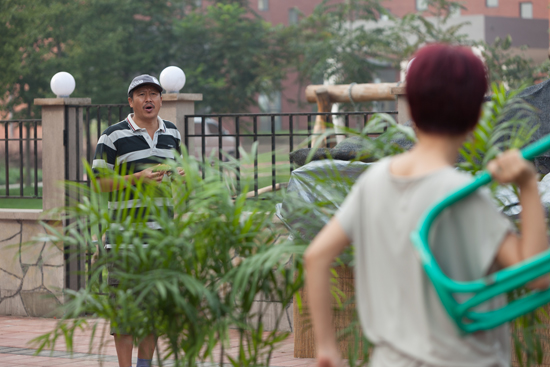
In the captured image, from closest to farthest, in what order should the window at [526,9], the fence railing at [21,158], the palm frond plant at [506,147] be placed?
1. the palm frond plant at [506,147]
2. the fence railing at [21,158]
3. the window at [526,9]

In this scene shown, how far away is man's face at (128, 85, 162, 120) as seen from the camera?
15.8 ft

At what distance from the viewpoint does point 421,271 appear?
1675 millimetres

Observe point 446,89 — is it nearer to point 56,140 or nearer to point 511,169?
point 511,169

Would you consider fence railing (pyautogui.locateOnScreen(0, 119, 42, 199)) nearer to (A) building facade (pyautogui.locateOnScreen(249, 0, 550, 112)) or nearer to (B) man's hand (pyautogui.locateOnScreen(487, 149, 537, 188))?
(B) man's hand (pyautogui.locateOnScreen(487, 149, 537, 188))

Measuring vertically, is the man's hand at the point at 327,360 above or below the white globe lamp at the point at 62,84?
below

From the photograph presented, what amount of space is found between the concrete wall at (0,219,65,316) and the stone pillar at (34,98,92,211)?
16.4 inches

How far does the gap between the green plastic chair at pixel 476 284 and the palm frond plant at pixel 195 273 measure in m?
0.92

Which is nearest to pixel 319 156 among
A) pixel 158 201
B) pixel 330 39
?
pixel 158 201

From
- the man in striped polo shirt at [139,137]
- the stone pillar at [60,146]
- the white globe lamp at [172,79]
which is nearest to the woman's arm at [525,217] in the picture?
the man in striped polo shirt at [139,137]

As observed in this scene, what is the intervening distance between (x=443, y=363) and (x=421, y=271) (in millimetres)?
192

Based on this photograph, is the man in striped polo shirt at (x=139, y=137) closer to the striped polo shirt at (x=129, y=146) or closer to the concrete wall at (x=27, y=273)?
the striped polo shirt at (x=129, y=146)

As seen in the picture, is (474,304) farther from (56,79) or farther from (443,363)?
(56,79)

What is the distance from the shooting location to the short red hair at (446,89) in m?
1.68

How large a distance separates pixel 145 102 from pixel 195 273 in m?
2.38
